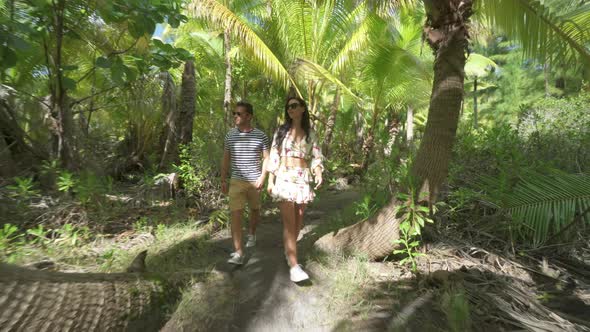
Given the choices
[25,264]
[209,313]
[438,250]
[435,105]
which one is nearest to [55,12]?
[25,264]

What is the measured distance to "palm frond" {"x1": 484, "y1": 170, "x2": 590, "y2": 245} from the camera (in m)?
2.83

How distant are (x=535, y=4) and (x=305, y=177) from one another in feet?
9.41

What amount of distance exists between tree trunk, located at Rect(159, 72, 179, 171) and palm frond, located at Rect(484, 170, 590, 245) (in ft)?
16.8

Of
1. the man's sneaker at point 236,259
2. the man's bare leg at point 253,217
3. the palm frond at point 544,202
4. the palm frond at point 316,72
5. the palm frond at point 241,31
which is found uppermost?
the palm frond at point 241,31

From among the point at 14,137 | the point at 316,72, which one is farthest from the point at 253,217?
the point at 14,137

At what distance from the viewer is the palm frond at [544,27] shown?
302 cm

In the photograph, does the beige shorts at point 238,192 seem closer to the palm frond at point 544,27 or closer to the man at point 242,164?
the man at point 242,164

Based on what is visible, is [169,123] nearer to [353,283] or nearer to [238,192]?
[238,192]

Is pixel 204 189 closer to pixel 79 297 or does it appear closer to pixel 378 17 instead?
pixel 79 297

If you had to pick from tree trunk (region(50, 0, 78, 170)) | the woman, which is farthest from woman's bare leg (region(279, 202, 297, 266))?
tree trunk (region(50, 0, 78, 170))

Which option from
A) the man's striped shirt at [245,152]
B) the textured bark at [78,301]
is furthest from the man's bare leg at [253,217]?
the textured bark at [78,301]

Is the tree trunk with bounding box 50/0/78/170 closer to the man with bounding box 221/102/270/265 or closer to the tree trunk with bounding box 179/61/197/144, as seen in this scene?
the tree trunk with bounding box 179/61/197/144

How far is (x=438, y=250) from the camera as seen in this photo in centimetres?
312

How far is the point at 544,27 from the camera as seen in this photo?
122 inches
